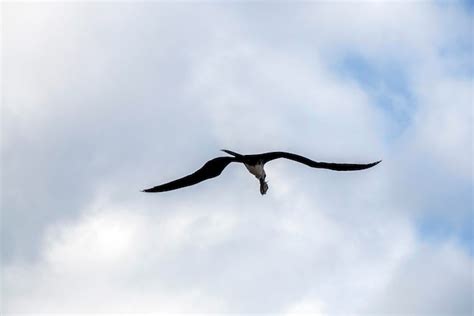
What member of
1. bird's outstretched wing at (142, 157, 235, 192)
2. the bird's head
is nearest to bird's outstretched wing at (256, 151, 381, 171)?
the bird's head

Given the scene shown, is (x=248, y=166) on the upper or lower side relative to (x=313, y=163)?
lower

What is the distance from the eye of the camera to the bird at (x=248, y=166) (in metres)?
39.9

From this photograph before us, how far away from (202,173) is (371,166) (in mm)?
9892

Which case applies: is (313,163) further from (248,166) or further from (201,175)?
(201,175)

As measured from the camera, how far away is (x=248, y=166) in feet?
131

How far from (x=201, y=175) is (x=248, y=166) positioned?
3.78m

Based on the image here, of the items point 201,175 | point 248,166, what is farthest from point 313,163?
point 201,175

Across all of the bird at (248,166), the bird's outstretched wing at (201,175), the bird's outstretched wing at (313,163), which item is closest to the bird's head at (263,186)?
the bird at (248,166)

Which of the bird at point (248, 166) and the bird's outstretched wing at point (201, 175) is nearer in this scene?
the bird at point (248, 166)

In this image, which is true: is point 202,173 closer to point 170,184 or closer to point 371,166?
point 170,184

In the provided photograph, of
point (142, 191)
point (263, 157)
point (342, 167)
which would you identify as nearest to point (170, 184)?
point (142, 191)

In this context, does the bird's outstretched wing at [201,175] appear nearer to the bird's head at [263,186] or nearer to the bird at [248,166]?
the bird at [248,166]

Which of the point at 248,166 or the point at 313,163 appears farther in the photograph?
the point at 313,163

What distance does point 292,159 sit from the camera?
41.4 meters
